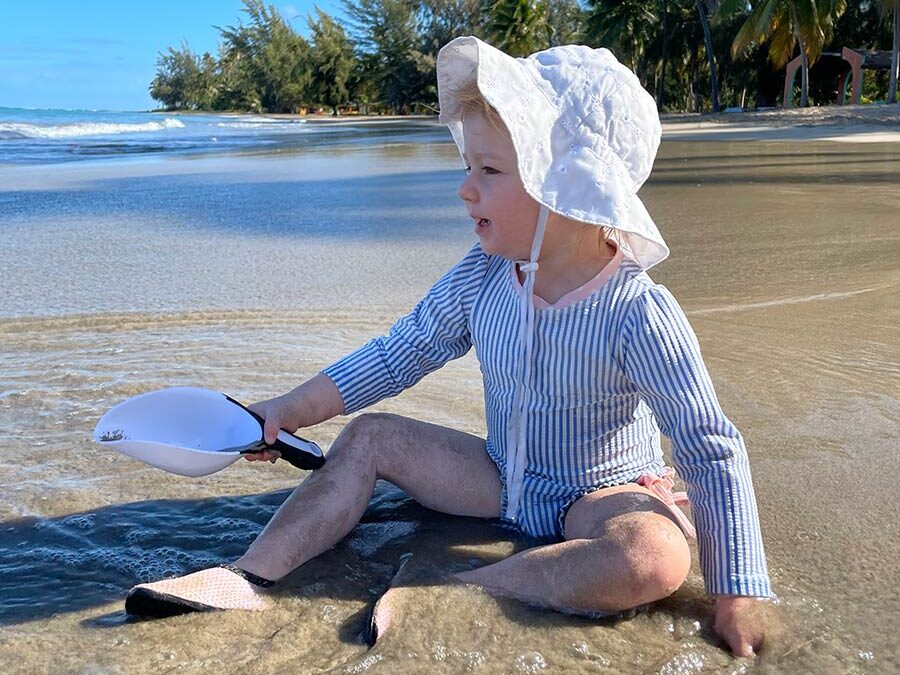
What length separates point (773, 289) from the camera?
12.0 feet

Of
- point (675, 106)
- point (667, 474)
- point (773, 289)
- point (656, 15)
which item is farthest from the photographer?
point (675, 106)

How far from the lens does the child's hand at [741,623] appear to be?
1.38m

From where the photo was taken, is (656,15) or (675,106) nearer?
(656,15)

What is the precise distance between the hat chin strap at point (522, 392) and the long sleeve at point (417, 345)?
176 mm

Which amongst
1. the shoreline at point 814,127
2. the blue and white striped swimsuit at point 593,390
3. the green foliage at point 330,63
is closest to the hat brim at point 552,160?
the blue and white striped swimsuit at point 593,390

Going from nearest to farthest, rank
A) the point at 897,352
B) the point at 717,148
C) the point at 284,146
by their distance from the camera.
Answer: the point at 897,352 < the point at 717,148 < the point at 284,146

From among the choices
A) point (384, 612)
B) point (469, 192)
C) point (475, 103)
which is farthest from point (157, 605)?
point (475, 103)

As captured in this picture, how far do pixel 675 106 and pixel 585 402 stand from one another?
5086 centimetres

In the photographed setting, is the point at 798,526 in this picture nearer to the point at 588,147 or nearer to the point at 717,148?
the point at 588,147

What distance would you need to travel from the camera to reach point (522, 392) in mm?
1669

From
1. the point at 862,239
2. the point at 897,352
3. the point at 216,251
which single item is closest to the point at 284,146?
the point at 216,251

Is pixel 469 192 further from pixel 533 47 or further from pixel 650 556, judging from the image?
pixel 533 47

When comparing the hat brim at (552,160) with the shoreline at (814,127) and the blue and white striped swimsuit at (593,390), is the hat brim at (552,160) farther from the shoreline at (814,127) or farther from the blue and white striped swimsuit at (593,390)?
the shoreline at (814,127)

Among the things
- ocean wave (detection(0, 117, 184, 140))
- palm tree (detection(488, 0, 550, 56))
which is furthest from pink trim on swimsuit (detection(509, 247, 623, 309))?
palm tree (detection(488, 0, 550, 56))
